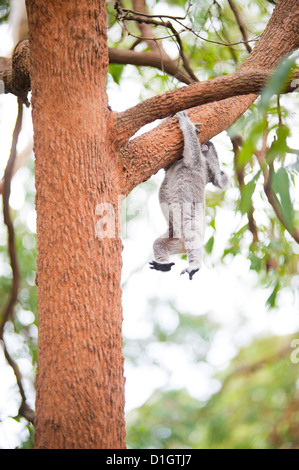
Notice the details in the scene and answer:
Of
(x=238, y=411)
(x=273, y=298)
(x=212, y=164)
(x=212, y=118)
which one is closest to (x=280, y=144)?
(x=212, y=118)

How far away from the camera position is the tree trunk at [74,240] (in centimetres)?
126

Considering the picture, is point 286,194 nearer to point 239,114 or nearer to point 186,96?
point 186,96

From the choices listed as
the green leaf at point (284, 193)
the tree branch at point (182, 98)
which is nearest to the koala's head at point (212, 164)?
the tree branch at point (182, 98)

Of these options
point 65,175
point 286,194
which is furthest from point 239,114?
point 286,194

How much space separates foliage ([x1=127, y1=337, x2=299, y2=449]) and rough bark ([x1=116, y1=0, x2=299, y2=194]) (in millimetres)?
1598

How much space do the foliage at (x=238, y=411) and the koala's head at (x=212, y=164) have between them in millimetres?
1418

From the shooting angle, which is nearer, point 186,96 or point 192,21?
point 186,96

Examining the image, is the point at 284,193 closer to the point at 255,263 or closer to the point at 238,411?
the point at 255,263

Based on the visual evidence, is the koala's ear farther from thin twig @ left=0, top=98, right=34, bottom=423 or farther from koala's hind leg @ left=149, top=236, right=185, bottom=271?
thin twig @ left=0, top=98, right=34, bottom=423

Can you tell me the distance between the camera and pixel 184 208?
1.93 m

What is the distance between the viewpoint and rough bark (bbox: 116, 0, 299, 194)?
1599 mm

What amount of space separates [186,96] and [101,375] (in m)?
0.89

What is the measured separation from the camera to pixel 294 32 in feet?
6.35

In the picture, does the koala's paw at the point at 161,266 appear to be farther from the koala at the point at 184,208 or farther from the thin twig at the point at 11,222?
the thin twig at the point at 11,222
